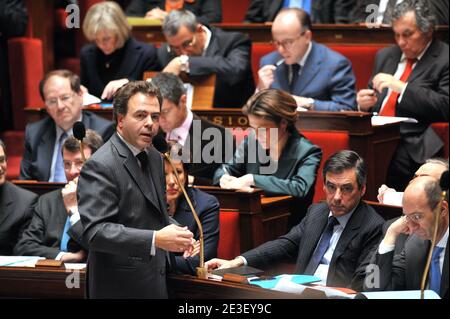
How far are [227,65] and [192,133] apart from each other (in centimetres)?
46

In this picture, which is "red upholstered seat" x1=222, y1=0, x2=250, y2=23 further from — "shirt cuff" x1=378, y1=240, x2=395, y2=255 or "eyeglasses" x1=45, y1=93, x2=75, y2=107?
"shirt cuff" x1=378, y1=240, x2=395, y2=255

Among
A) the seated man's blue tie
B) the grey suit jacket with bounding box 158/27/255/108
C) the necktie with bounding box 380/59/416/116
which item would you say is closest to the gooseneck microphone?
the seated man's blue tie

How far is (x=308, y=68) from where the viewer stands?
2.84 metres

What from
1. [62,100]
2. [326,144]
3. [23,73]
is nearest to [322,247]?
[326,144]

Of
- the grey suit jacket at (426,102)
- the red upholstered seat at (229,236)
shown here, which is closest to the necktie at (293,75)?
the grey suit jacket at (426,102)

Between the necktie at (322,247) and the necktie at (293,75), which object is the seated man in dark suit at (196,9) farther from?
the necktie at (322,247)

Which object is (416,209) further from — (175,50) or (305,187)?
(175,50)

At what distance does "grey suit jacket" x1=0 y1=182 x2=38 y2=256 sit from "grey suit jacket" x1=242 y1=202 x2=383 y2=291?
1.97 feet

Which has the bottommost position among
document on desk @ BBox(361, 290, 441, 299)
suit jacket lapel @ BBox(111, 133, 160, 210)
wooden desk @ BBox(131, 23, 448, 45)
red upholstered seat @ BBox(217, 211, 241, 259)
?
red upholstered seat @ BBox(217, 211, 241, 259)

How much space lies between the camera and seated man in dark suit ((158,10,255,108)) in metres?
2.95

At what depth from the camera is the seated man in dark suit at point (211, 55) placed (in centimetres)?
295

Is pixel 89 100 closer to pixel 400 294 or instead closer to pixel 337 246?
pixel 337 246

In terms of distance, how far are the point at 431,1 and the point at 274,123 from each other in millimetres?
976

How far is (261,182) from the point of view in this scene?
2371 millimetres
